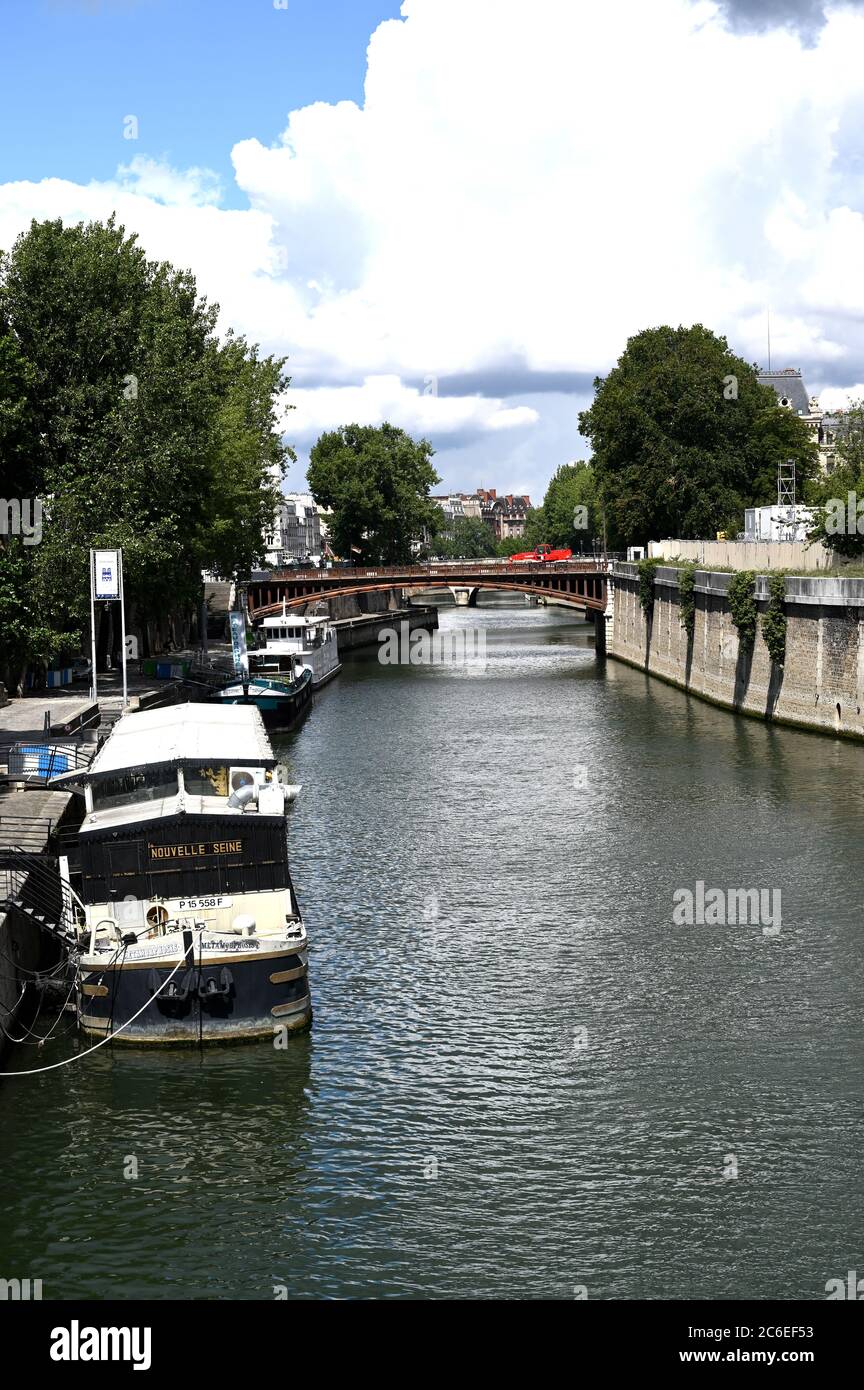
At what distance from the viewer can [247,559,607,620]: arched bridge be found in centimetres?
9806

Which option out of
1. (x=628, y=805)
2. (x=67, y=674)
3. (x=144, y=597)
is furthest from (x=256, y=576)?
(x=628, y=805)

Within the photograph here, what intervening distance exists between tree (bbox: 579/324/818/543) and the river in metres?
Result: 57.6

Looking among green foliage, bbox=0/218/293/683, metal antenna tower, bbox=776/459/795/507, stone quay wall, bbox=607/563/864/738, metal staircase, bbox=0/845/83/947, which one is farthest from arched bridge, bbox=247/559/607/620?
metal staircase, bbox=0/845/83/947

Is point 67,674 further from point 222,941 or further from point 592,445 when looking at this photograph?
point 592,445

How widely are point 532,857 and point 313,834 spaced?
592 cm

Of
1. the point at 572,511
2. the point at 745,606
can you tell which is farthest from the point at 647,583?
the point at 572,511

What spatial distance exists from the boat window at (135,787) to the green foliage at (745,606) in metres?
35.8

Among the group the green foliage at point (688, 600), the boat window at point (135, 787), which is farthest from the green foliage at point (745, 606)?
the boat window at point (135, 787)

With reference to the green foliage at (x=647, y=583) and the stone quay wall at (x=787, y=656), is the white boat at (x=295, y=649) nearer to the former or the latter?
the green foliage at (x=647, y=583)

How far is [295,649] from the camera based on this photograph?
2862 inches

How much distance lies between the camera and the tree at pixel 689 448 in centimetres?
9081

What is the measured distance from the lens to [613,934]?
90.1ft

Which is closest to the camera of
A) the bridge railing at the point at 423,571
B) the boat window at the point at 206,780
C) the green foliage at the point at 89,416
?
the boat window at the point at 206,780

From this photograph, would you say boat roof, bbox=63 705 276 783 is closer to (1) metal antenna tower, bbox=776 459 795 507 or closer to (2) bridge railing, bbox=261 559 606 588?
(1) metal antenna tower, bbox=776 459 795 507
